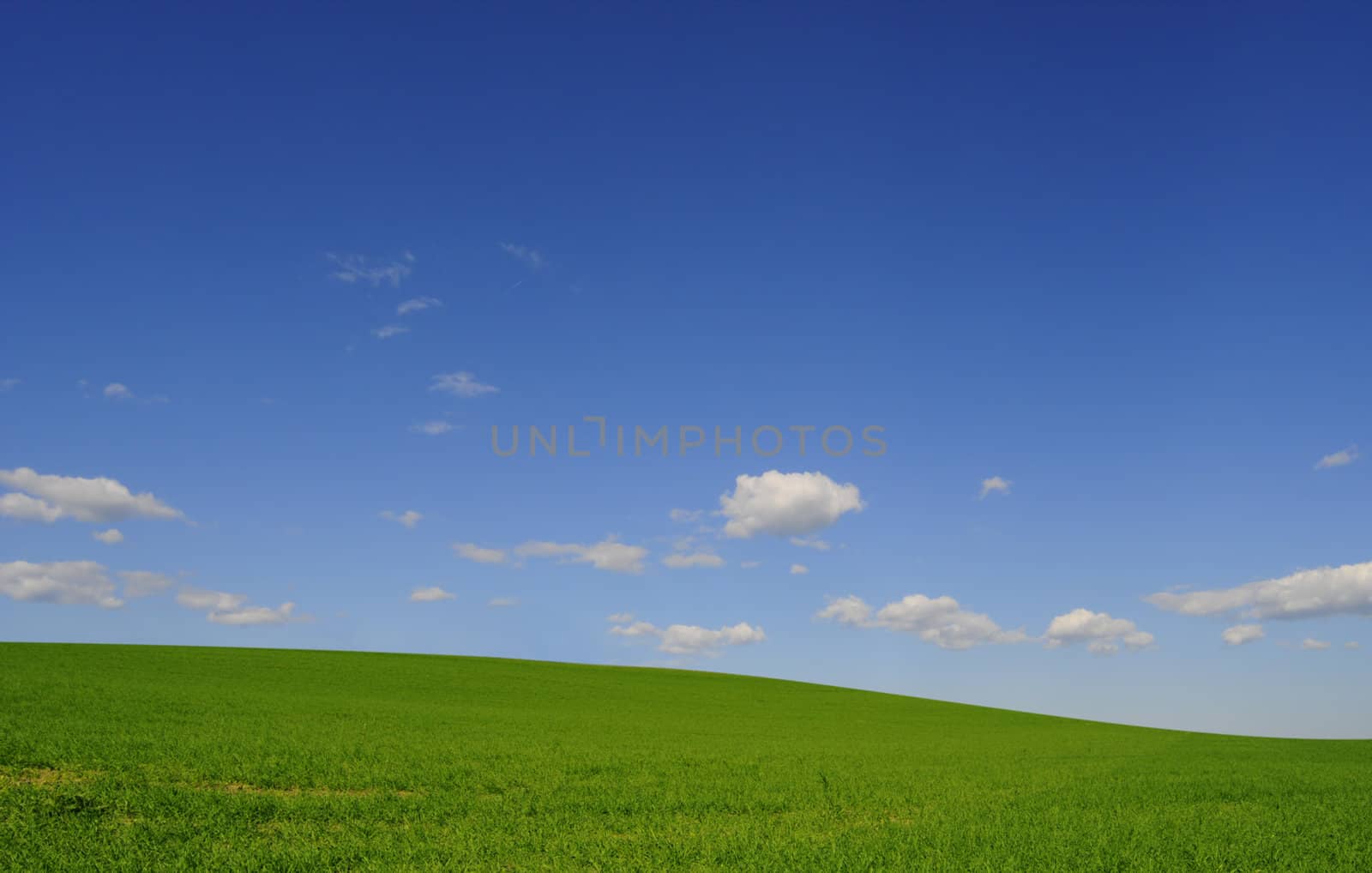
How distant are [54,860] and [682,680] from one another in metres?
53.4

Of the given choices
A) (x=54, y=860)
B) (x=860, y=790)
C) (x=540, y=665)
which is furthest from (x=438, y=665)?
(x=54, y=860)

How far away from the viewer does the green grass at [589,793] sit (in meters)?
11.0

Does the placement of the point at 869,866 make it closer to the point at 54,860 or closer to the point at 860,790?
the point at 860,790

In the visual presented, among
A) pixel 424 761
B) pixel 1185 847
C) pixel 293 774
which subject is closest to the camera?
pixel 1185 847

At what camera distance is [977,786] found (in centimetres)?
1903

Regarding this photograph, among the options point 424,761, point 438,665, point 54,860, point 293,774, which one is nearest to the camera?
point 54,860

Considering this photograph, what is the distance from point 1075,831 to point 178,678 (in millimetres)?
40150

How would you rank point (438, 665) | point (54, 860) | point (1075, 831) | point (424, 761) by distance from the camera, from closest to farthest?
point (54, 860) → point (1075, 831) → point (424, 761) → point (438, 665)

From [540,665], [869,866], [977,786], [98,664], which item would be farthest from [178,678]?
[869,866]

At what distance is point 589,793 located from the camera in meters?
15.9

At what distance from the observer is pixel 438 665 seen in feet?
183

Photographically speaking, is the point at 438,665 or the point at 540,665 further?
the point at 540,665

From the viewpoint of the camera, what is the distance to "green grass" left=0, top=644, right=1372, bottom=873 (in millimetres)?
11023

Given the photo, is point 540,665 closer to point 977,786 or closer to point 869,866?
point 977,786
